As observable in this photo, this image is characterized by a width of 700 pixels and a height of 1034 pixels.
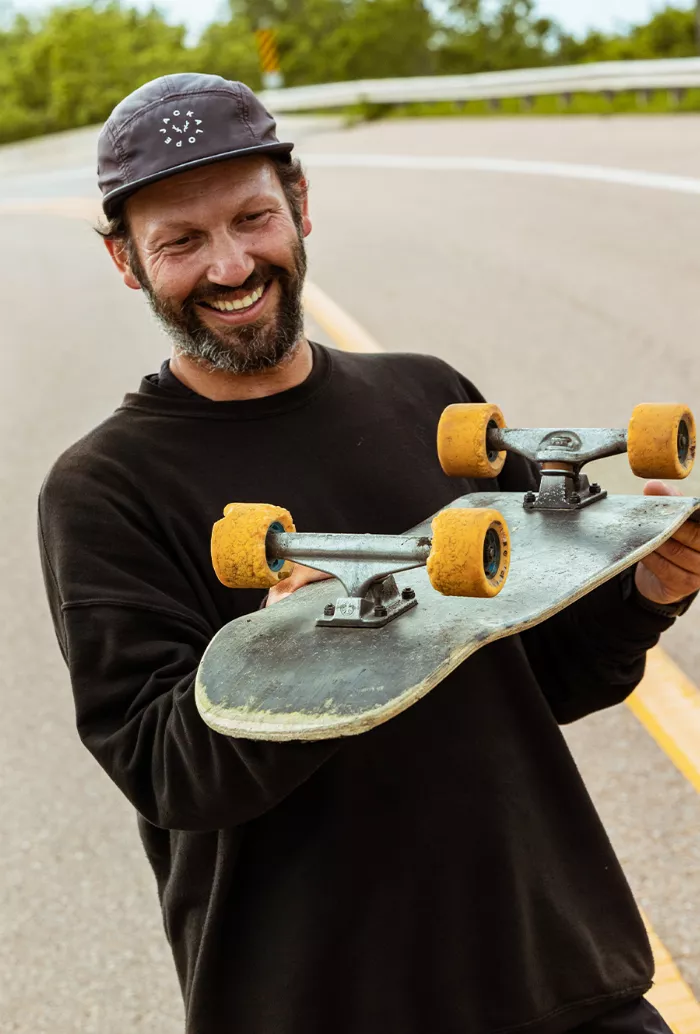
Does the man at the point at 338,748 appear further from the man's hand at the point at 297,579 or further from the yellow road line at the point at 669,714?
the yellow road line at the point at 669,714

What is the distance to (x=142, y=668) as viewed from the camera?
6.97ft

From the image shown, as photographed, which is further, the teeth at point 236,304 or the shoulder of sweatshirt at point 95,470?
the teeth at point 236,304

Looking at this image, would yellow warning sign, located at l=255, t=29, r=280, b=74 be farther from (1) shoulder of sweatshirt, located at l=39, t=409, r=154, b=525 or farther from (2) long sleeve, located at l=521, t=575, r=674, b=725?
(1) shoulder of sweatshirt, located at l=39, t=409, r=154, b=525

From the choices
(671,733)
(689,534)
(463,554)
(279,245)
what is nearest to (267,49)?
(671,733)

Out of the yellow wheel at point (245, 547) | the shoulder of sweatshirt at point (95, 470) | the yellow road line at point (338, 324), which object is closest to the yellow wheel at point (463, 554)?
the yellow wheel at point (245, 547)

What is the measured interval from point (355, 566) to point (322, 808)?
566 millimetres

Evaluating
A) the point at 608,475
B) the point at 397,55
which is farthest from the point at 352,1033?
the point at 397,55

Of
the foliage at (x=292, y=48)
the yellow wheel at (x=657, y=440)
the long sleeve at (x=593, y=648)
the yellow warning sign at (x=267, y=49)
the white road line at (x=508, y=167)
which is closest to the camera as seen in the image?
the yellow wheel at (x=657, y=440)

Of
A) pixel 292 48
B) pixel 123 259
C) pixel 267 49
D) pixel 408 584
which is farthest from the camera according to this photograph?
pixel 292 48

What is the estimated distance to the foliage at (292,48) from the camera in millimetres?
37250

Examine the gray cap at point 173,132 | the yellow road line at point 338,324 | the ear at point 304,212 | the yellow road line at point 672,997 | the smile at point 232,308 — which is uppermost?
the gray cap at point 173,132

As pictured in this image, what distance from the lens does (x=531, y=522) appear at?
84.5 inches

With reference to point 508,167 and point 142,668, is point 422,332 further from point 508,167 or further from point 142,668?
point 142,668

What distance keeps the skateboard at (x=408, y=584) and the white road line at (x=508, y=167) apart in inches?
405
